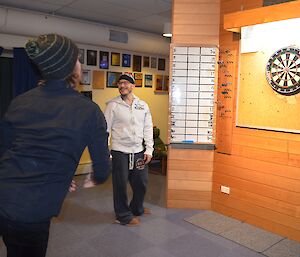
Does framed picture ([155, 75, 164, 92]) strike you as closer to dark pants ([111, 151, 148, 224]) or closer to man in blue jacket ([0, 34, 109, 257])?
dark pants ([111, 151, 148, 224])

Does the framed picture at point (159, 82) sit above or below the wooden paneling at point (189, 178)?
above

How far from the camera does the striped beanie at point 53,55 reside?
1.19m

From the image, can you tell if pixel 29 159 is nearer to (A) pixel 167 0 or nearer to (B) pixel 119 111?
(B) pixel 119 111

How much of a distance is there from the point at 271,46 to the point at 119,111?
1567 millimetres

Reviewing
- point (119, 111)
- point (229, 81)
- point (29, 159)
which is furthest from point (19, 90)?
point (29, 159)

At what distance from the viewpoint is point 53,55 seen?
3.89 ft

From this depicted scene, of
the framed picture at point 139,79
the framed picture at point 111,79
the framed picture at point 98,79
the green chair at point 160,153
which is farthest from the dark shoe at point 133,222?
the framed picture at point 139,79

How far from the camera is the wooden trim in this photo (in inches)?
98.5

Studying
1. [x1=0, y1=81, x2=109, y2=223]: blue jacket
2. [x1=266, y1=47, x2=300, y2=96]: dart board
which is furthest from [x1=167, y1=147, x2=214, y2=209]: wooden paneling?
[x1=0, y1=81, x2=109, y2=223]: blue jacket

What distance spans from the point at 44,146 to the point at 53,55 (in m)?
0.34

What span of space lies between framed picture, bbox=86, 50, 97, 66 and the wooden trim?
270 centimetres

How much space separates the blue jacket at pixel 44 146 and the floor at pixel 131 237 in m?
1.59

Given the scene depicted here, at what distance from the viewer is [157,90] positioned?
6238mm

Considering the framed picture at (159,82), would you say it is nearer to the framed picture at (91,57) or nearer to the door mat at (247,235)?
the framed picture at (91,57)
